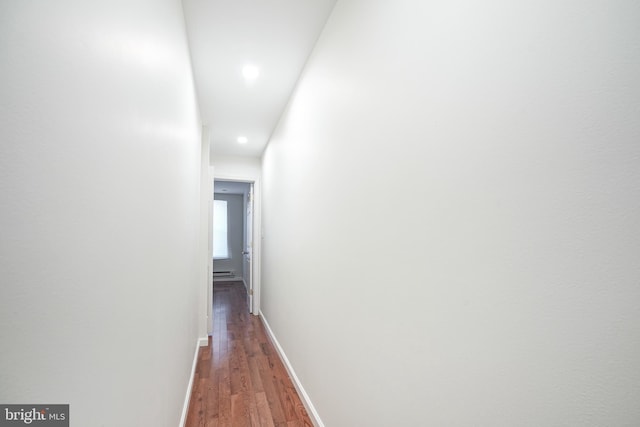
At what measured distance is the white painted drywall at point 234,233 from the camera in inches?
303

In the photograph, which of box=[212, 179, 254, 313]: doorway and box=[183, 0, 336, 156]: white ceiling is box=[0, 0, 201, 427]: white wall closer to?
box=[183, 0, 336, 156]: white ceiling

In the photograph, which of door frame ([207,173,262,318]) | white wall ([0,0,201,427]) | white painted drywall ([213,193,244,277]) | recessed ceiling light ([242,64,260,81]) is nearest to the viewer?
white wall ([0,0,201,427])

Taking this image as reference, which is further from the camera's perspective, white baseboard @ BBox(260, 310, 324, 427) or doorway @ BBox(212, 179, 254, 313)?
doorway @ BBox(212, 179, 254, 313)

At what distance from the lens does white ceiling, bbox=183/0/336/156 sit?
1622 mm

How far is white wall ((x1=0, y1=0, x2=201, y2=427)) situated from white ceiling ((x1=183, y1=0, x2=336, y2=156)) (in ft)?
2.66

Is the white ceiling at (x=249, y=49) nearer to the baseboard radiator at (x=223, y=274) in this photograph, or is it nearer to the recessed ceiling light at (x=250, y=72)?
the recessed ceiling light at (x=250, y=72)

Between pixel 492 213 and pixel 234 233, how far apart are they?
25.5 ft

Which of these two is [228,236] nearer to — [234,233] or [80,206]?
[234,233]

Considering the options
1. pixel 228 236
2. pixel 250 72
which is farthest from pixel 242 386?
pixel 228 236

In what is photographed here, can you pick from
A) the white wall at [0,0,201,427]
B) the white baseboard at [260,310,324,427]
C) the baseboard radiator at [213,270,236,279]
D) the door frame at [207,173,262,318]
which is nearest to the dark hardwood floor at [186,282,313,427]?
the white baseboard at [260,310,324,427]

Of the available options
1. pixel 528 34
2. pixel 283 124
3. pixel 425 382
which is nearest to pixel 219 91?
pixel 283 124

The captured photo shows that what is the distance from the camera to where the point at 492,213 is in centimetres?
66

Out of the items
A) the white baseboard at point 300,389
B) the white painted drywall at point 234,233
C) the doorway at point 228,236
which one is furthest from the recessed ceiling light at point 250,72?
the white painted drywall at point 234,233

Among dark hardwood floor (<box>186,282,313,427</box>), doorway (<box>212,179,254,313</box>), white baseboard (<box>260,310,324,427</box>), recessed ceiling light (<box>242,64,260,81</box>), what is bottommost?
dark hardwood floor (<box>186,282,313,427</box>)
